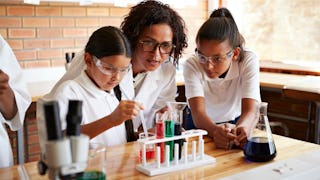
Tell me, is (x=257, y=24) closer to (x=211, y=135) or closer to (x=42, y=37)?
(x=42, y=37)

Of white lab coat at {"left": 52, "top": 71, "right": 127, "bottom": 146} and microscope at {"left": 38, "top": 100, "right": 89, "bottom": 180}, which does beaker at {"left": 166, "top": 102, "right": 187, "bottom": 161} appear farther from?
microscope at {"left": 38, "top": 100, "right": 89, "bottom": 180}

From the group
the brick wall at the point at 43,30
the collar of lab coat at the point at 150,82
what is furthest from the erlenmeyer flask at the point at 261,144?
the brick wall at the point at 43,30

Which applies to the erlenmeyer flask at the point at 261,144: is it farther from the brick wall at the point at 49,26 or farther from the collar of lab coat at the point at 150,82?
the brick wall at the point at 49,26

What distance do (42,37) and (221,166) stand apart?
2098mm

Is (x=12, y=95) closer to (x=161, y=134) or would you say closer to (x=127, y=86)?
(x=127, y=86)

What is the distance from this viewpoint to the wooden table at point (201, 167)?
1117 mm

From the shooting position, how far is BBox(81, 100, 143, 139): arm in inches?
47.1

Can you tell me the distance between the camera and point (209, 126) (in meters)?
1.58

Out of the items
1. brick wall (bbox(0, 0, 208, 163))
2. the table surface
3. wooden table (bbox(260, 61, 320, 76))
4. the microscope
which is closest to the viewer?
the microscope

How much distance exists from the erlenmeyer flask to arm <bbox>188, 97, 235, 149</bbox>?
0.11m

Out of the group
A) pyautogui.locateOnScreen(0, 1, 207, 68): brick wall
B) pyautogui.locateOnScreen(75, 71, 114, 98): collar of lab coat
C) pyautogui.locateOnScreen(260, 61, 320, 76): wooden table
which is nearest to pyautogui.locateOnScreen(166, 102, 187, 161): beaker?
pyautogui.locateOnScreen(75, 71, 114, 98): collar of lab coat

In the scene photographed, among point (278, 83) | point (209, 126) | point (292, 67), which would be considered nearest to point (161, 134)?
point (209, 126)

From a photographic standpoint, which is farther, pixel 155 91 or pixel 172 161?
pixel 155 91

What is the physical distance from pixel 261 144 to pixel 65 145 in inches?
30.6
